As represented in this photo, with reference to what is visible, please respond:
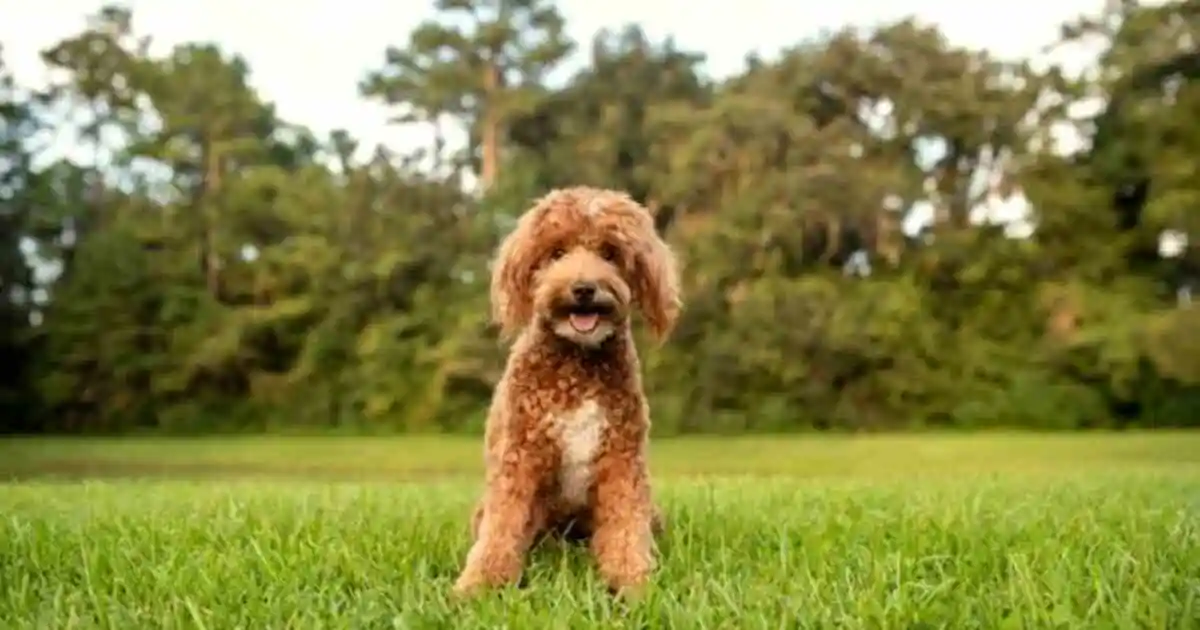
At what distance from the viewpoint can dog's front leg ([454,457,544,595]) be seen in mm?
2932

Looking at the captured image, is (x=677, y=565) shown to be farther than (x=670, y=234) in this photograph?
No

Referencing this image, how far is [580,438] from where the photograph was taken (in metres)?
2.97

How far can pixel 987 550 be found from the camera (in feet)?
10.6

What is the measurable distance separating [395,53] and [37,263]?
5.37 m

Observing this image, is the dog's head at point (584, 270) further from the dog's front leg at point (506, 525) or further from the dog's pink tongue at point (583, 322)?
the dog's front leg at point (506, 525)

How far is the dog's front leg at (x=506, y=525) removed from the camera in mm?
2932

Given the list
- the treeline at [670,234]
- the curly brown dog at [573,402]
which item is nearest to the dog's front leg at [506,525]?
the curly brown dog at [573,402]

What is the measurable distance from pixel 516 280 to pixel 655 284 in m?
0.34

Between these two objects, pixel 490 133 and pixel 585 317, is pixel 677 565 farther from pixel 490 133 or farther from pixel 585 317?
pixel 490 133

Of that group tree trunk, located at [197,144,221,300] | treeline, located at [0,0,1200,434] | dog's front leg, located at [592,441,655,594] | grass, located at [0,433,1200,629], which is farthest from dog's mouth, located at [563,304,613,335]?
tree trunk, located at [197,144,221,300]

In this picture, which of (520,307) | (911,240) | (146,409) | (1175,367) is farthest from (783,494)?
(146,409)

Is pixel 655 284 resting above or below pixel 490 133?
below

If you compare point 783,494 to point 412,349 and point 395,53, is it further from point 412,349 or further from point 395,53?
point 395,53

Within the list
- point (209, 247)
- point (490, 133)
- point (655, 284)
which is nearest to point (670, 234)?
point (490, 133)
